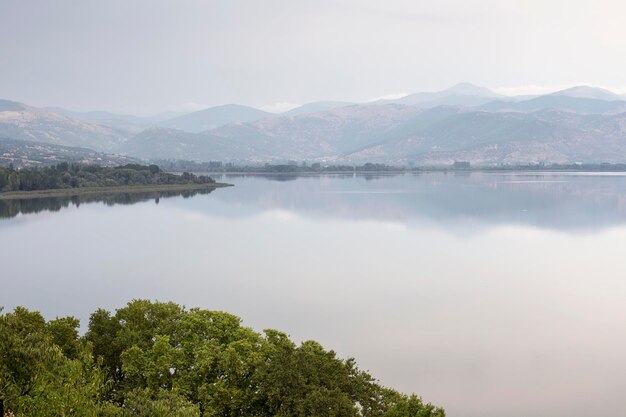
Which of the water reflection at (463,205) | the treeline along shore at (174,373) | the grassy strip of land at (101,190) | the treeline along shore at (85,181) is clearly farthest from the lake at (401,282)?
the treeline along shore at (85,181)

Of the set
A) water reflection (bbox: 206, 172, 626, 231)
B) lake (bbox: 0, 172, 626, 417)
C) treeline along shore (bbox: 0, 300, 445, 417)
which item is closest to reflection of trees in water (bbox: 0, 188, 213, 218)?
lake (bbox: 0, 172, 626, 417)

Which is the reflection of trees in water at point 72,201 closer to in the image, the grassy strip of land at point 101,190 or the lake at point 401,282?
the lake at point 401,282

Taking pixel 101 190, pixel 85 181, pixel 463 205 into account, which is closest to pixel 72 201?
pixel 101 190

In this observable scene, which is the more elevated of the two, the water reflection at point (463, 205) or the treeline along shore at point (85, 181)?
the treeline along shore at point (85, 181)

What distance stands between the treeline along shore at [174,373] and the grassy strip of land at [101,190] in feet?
259

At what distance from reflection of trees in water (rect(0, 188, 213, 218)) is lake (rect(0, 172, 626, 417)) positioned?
0.99m

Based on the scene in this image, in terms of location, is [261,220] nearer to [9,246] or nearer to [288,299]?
[9,246]

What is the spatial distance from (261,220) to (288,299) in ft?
127

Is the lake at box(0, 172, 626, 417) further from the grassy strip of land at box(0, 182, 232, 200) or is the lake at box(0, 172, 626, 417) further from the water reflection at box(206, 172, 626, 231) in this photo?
the grassy strip of land at box(0, 182, 232, 200)

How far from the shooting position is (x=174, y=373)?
15.2 meters

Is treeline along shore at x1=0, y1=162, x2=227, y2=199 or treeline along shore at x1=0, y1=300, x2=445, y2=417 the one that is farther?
treeline along shore at x1=0, y1=162, x2=227, y2=199

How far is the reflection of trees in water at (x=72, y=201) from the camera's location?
76037mm

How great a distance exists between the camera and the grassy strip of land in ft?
297

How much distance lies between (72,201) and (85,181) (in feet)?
60.7
